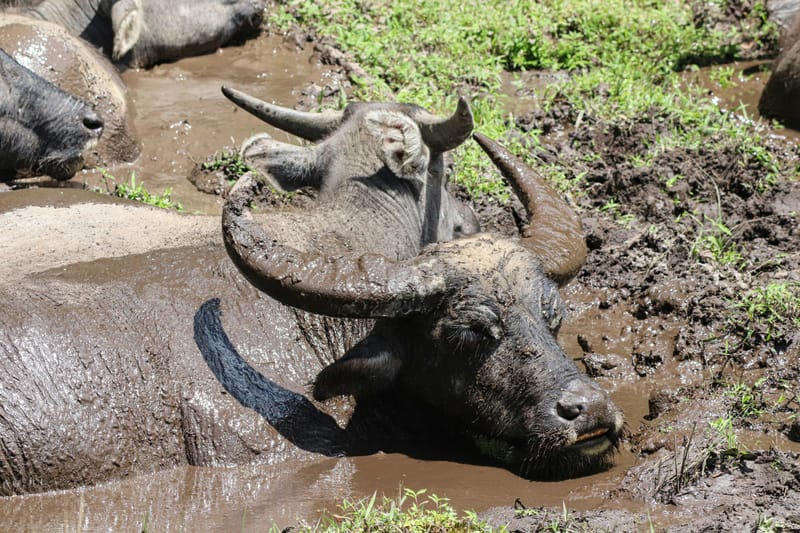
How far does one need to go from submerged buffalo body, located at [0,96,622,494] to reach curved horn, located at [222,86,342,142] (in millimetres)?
1149

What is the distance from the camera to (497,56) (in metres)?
11.8

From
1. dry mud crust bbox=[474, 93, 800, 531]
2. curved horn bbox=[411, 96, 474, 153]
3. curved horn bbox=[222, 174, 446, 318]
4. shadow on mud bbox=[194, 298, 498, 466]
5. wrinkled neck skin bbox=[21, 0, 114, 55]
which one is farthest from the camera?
wrinkled neck skin bbox=[21, 0, 114, 55]

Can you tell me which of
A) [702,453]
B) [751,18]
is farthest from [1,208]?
[751,18]

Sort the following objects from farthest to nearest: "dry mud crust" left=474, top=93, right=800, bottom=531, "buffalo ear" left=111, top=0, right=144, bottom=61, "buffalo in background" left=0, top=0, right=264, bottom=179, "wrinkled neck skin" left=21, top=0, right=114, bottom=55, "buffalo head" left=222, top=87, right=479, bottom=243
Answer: "wrinkled neck skin" left=21, top=0, right=114, bottom=55
"buffalo ear" left=111, top=0, right=144, bottom=61
"buffalo in background" left=0, top=0, right=264, bottom=179
"buffalo head" left=222, top=87, right=479, bottom=243
"dry mud crust" left=474, top=93, right=800, bottom=531

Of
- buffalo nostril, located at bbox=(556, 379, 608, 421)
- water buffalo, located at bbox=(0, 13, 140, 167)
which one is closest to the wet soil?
water buffalo, located at bbox=(0, 13, 140, 167)

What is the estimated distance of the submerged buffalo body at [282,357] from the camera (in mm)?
5887

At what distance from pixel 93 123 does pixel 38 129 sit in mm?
442

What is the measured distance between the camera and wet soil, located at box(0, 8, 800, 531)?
564 centimetres

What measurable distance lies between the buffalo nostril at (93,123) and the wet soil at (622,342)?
40 centimetres

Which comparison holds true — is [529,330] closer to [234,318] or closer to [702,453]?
[702,453]

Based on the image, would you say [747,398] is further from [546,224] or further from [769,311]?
[546,224]

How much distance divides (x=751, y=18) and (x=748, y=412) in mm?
7352

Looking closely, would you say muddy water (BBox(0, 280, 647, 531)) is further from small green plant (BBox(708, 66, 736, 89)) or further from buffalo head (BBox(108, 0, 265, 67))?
buffalo head (BBox(108, 0, 265, 67))

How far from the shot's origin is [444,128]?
720cm
